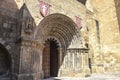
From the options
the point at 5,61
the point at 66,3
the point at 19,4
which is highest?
the point at 66,3

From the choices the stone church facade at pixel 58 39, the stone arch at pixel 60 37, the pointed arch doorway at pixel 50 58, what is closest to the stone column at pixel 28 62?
the stone church facade at pixel 58 39

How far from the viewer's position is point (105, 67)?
29.8 feet

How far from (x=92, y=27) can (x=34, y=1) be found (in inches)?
181

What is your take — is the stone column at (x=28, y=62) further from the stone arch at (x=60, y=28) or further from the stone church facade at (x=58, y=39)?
the stone arch at (x=60, y=28)

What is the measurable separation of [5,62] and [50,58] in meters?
3.12

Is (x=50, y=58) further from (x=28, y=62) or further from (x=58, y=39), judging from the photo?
(x=28, y=62)

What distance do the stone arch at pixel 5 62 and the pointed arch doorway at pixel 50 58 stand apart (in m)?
2.37

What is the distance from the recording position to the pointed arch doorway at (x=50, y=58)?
23.2 feet

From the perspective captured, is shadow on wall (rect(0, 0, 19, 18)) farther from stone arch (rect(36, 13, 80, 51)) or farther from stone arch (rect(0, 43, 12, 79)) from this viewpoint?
stone arch (rect(36, 13, 80, 51))

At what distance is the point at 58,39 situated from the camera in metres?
7.27

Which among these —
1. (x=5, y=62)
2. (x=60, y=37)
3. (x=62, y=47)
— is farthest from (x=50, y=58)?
(x=5, y=62)

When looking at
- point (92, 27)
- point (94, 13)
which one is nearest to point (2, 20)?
point (92, 27)

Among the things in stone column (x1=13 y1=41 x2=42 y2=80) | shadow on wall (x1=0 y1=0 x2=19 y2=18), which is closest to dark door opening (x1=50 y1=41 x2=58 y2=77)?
stone column (x1=13 y1=41 x2=42 y2=80)

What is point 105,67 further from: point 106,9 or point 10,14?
point 10,14
